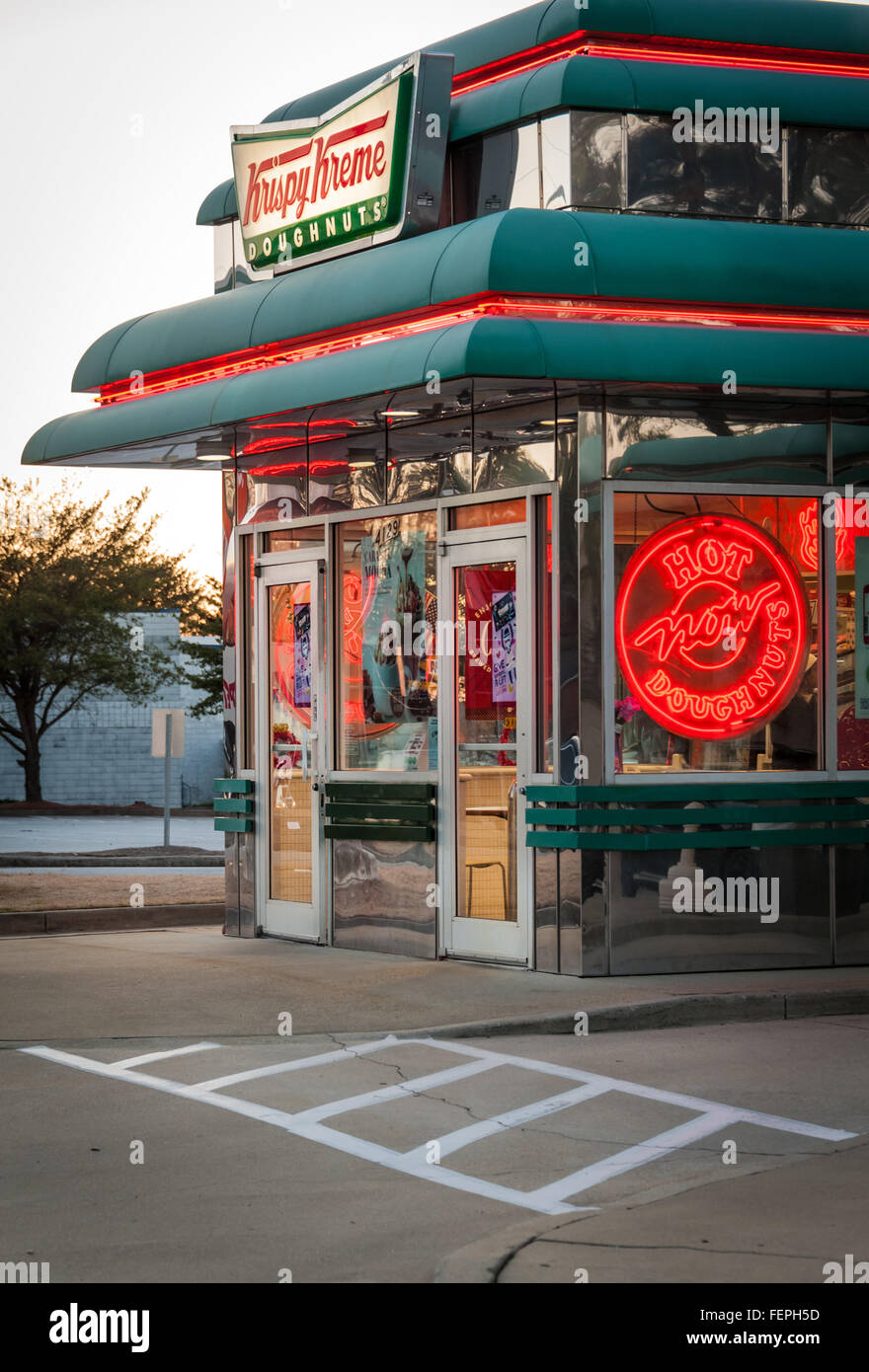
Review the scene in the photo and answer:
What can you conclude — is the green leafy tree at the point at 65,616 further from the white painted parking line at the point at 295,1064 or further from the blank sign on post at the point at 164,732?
the white painted parking line at the point at 295,1064

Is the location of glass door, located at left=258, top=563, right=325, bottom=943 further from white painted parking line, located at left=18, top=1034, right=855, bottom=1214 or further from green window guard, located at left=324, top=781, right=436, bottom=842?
white painted parking line, located at left=18, top=1034, right=855, bottom=1214

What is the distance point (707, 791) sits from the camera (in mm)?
11156

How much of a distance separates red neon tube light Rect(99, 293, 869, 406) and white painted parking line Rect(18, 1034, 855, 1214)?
4.37 m

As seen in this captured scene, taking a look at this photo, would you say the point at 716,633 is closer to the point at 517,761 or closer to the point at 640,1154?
the point at 517,761

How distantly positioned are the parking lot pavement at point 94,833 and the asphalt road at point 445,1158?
17862 mm

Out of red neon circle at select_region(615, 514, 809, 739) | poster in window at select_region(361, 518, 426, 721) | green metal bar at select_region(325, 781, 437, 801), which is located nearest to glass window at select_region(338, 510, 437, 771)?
poster in window at select_region(361, 518, 426, 721)

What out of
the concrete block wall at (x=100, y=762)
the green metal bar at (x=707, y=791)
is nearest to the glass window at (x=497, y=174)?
the green metal bar at (x=707, y=791)

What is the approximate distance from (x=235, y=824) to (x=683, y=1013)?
4.95 meters

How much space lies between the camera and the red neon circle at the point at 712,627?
36.7ft

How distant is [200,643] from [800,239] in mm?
35325

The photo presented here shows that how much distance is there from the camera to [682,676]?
1130cm

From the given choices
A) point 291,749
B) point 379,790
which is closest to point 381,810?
point 379,790
